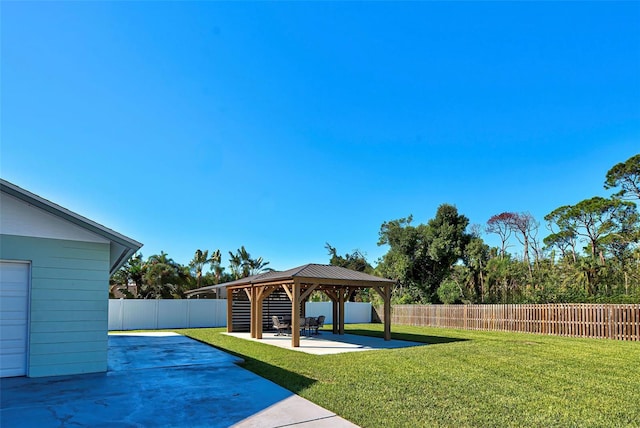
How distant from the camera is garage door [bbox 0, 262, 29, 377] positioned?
6875mm

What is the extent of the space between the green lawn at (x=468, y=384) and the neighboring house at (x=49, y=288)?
10.5 feet

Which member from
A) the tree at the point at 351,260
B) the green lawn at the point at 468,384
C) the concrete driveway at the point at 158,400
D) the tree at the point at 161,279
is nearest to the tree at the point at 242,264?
the tree at the point at 351,260

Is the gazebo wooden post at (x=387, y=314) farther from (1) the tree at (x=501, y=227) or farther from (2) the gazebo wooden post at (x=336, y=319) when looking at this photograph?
(1) the tree at (x=501, y=227)

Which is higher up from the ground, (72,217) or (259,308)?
(72,217)

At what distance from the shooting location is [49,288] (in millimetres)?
7215

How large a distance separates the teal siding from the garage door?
6.6 inches

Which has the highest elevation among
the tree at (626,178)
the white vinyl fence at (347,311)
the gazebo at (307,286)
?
the tree at (626,178)

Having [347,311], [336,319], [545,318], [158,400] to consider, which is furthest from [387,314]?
[347,311]

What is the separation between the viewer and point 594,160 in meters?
26.3

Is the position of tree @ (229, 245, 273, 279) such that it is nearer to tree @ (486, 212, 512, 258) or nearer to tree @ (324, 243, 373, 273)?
tree @ (324, 243, 373, 273)

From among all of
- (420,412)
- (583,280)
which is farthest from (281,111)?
(583,280)

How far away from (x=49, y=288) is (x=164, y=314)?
13485 mm

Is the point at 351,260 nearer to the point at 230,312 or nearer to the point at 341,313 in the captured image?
the point at 230,312

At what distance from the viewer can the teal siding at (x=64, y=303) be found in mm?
7039
